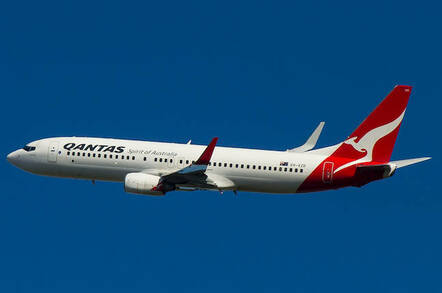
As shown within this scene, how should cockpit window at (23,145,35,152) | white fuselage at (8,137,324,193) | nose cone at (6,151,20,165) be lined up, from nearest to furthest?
white fuselage at (8,137,324,193) < cockpit window at (23,145,35,152) < nose cone at (6,151,20,165)

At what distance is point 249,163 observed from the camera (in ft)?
278

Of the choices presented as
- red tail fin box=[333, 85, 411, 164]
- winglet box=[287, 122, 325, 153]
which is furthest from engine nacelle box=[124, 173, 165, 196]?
winglet box=[287, 122, 325, 153]

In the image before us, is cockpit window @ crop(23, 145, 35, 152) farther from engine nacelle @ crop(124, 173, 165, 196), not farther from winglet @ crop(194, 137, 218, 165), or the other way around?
winglet @ crop(194, 137, 218, 165)

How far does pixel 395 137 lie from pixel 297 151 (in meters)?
11.9

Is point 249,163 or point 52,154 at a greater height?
point 52,154

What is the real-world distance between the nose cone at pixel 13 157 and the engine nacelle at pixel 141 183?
1333 centimetres

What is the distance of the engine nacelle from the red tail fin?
1622 cm

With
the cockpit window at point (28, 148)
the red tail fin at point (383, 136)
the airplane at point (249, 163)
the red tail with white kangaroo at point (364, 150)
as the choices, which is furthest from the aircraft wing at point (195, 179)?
the cockpit window at point (28, 148)

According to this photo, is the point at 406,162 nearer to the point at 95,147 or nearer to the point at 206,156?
the point at 206,156

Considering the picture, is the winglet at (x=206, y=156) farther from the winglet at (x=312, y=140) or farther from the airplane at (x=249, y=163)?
the winglet at (x=312, y=140)

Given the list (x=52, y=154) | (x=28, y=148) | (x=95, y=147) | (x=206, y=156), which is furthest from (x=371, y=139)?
(x=28, y=148)

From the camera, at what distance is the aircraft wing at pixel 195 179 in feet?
271

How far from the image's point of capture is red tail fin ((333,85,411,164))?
280ft

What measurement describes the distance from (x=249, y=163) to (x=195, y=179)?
4965mm
